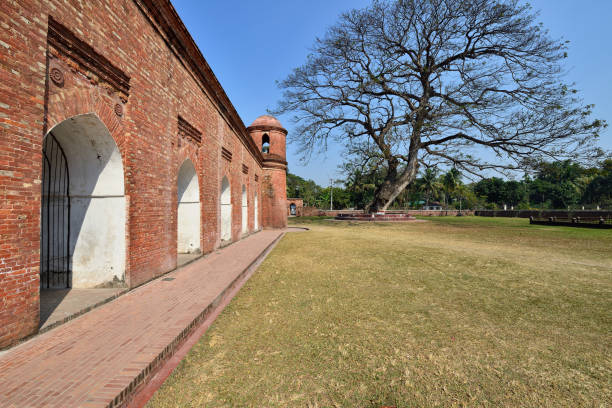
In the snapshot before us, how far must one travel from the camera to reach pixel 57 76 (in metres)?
3.17

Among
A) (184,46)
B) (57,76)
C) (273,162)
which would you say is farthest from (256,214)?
(57,76)

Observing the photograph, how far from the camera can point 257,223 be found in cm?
1627

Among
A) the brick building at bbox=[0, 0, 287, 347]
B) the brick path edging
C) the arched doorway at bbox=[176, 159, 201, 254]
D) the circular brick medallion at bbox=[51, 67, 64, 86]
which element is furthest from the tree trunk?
the circular brick medallion at bbox=[51, 67, 64, 86]

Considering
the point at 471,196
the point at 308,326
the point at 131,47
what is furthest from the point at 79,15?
the point at 471,196

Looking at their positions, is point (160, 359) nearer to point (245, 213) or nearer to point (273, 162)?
point (245, 213)

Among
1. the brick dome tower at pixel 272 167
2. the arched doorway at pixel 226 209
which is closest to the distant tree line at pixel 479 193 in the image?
the brick dome tower at pixel 272 167

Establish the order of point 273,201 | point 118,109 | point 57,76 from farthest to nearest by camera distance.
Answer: point 273,201 → point 118,109 → point 57,76

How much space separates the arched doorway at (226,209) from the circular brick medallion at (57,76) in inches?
271

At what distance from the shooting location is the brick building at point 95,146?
2.63m

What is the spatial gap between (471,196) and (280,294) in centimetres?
6118

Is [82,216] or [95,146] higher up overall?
[95,146]

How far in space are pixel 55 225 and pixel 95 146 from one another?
1.36 m

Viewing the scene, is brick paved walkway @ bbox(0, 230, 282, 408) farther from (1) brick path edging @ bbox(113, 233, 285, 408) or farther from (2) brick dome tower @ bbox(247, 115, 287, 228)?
(2) brick dome tower @ bbox(247, 115, 287, 228)

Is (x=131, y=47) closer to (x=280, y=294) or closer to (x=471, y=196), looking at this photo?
(x=280, y=294)
